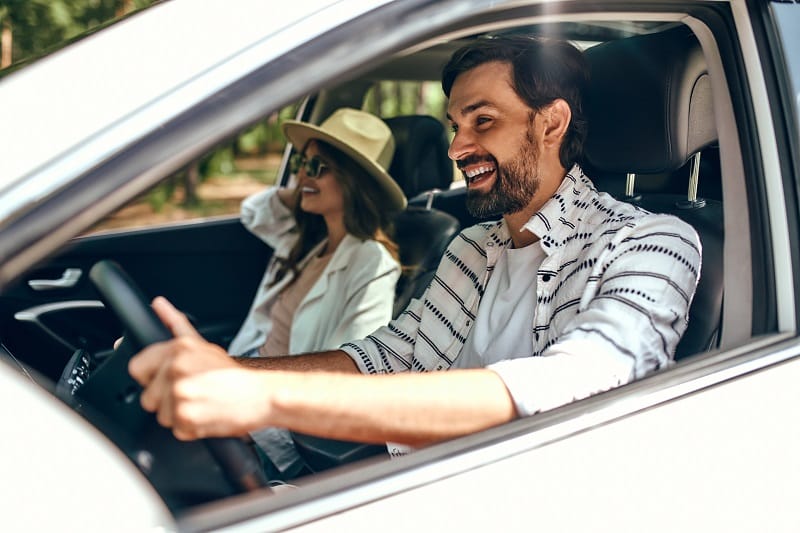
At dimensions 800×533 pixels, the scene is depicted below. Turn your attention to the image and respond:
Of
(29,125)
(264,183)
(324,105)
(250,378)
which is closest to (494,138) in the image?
(250,378)

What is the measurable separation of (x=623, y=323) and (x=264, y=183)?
8892mm

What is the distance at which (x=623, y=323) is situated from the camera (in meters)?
1.48

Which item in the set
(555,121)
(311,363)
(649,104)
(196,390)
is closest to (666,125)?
(649,104)

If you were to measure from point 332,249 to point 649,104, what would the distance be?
5.25 feet

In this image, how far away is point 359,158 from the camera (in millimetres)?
3072

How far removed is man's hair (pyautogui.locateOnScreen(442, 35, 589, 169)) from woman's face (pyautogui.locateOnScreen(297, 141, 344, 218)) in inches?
46.8

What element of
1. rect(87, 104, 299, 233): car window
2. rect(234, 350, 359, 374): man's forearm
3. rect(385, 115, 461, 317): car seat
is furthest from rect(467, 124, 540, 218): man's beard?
rect(87, 104, 299, 233): car window

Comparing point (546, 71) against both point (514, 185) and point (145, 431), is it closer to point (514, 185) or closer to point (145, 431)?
point (514, 185)

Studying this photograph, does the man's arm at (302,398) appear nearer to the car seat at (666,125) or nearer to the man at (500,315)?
the man at (500,315)

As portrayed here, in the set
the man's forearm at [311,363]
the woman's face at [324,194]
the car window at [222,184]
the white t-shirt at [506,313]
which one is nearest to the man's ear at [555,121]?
the white t-shirt at [506,313]

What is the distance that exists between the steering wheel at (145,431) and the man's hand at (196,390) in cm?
3

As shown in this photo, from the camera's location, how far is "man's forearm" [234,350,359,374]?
1.93m

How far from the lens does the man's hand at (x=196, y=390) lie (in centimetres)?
111

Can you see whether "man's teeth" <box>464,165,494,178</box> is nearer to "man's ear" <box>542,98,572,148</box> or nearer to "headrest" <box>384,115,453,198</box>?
"man's ear" <box>542,98,572,148</box>
